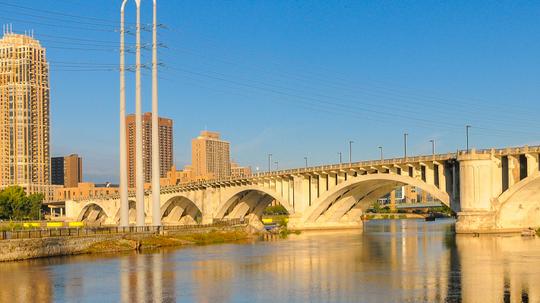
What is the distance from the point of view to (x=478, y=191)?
95562 mm

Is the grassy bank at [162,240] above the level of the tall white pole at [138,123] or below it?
below

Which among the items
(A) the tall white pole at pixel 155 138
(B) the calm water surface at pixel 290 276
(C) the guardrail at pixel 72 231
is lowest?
(B) the calm water surface at pixel 290 276

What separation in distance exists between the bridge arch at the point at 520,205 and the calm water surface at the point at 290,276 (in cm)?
1324

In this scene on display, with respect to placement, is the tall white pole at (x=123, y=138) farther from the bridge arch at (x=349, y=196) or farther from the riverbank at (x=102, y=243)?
the bridge arch at (x=349, y=196)

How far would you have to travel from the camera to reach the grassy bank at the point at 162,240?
81.1 m

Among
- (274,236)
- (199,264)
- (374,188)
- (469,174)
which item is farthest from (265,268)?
(374,188)

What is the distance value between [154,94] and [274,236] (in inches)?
1509

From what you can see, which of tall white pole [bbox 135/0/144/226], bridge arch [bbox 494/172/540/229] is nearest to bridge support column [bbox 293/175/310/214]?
bridge arch [bbox 494/172/540/229]

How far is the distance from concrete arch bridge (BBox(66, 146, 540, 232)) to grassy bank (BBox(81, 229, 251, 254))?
19.5 m

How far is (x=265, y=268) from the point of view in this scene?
61.0 m

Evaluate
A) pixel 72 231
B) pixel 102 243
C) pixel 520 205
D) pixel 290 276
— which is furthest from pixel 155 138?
pixel 520 205

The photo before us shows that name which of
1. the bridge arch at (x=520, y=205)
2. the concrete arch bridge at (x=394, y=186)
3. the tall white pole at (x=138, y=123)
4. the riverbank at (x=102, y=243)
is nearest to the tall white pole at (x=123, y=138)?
the tall white pole at (x=138, y=123)

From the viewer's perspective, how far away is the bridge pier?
95625 mm

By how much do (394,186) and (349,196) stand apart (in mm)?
8543
